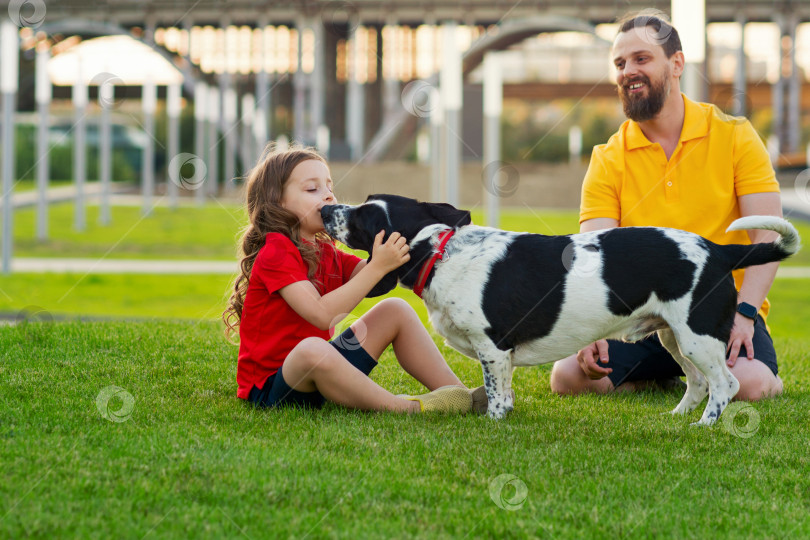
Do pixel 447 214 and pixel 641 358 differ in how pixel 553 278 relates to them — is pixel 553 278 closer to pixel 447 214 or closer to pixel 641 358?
pixel 447 214

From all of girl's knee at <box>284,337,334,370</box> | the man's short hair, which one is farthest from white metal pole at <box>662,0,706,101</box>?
girl's knee at <box>284,337,334,370</box>

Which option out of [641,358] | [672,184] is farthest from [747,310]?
[672,184]

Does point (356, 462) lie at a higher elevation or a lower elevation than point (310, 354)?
lower

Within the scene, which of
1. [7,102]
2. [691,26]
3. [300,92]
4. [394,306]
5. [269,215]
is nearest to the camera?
[269,215]

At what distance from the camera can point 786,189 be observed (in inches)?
1252

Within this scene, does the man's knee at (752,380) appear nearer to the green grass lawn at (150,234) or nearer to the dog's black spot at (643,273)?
the dog's black spot at (643,273)

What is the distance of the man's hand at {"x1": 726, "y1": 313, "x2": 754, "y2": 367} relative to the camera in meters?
4.36

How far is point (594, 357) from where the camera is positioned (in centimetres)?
449

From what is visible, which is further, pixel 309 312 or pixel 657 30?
pixel 657 30

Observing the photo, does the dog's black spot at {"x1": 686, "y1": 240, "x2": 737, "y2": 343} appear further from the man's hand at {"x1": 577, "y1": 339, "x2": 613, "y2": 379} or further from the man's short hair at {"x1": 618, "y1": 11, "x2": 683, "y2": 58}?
the man's short hair at {"x1": 618, "y1": 11, "x2": 683, "y2": 58}

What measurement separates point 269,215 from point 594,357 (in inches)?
73.4

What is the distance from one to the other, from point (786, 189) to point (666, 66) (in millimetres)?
30234

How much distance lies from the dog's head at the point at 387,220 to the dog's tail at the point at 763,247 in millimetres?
1193

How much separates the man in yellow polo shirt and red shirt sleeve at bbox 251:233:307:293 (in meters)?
1.62
